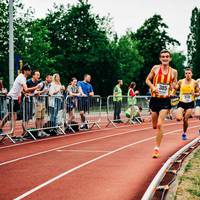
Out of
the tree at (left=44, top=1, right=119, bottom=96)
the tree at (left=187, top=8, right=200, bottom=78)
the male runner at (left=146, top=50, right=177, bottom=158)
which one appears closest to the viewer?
the male runner at (left=146, top=50, right=177, bottom=158)

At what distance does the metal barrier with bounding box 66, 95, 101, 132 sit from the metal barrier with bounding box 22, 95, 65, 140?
47cm

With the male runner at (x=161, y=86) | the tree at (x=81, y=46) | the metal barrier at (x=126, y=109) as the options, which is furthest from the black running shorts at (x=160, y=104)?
the tree at (x=81, y=46)

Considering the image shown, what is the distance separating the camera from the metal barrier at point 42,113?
13375 millimetres

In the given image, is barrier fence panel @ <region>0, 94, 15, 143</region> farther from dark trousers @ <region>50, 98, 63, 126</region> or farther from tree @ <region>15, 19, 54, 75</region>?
tree @ <region>15, 19, 54, 75</region>

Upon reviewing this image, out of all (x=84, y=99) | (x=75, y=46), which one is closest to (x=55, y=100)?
(x=84, y=99)

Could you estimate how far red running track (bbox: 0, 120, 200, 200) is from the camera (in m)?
6.10

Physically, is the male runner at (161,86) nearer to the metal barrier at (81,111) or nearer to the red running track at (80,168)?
the red running track at (80,168)

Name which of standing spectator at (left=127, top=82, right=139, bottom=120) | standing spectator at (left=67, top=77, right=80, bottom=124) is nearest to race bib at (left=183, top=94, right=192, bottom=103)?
standing spectator at (left=67, top=77, right=80, bottom=124)

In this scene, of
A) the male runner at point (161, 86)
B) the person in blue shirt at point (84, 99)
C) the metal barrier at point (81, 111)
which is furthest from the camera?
the person in blue shirt at point (84, 99)

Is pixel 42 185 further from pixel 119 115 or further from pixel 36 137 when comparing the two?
pixel 119 115

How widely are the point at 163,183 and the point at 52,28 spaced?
65402mm

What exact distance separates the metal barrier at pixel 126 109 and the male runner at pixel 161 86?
993 centimetres

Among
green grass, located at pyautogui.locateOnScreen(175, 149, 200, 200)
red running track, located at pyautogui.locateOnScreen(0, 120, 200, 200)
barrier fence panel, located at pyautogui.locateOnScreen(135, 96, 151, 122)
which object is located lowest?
red running track, located at pyautogui.locateOnScreen(0, 120, 200, 200)

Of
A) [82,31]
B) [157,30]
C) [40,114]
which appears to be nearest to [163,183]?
[40,114]
